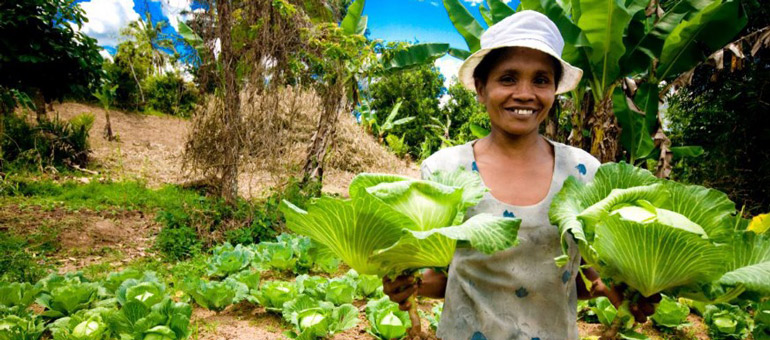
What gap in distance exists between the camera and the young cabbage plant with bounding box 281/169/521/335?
115 centimetres

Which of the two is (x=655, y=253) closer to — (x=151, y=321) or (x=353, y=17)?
(x=151, y=321)

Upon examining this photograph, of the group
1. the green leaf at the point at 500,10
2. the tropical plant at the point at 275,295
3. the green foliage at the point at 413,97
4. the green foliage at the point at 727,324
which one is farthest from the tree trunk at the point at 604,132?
the green foliage at the point at 413,97

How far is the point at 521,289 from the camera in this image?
1.35 metres

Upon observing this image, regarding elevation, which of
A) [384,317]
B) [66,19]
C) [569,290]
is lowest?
[384,317]

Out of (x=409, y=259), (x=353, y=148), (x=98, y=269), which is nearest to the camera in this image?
(x=409, y=259)

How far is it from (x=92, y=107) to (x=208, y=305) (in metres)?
19.6

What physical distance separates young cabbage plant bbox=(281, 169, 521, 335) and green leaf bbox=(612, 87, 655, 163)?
171 inches

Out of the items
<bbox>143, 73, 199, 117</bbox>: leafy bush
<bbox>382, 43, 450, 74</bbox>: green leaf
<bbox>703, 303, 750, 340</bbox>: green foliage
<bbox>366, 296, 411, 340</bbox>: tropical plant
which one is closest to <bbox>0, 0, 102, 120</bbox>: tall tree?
<bbox>382, 43, 450, 74</bbox>: green leaf

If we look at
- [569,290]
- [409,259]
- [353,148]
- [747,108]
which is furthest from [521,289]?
[353,148]

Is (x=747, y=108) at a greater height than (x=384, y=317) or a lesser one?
greater

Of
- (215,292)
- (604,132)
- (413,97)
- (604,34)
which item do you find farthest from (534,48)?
(413,97)

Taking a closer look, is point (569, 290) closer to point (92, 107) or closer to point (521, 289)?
point (521, 289)

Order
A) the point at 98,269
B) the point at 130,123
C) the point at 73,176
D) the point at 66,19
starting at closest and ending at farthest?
the point at 98,269 < the point at 66,19 < the point at 73,176 < the point at 130,123

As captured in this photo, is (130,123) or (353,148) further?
(130,123)
